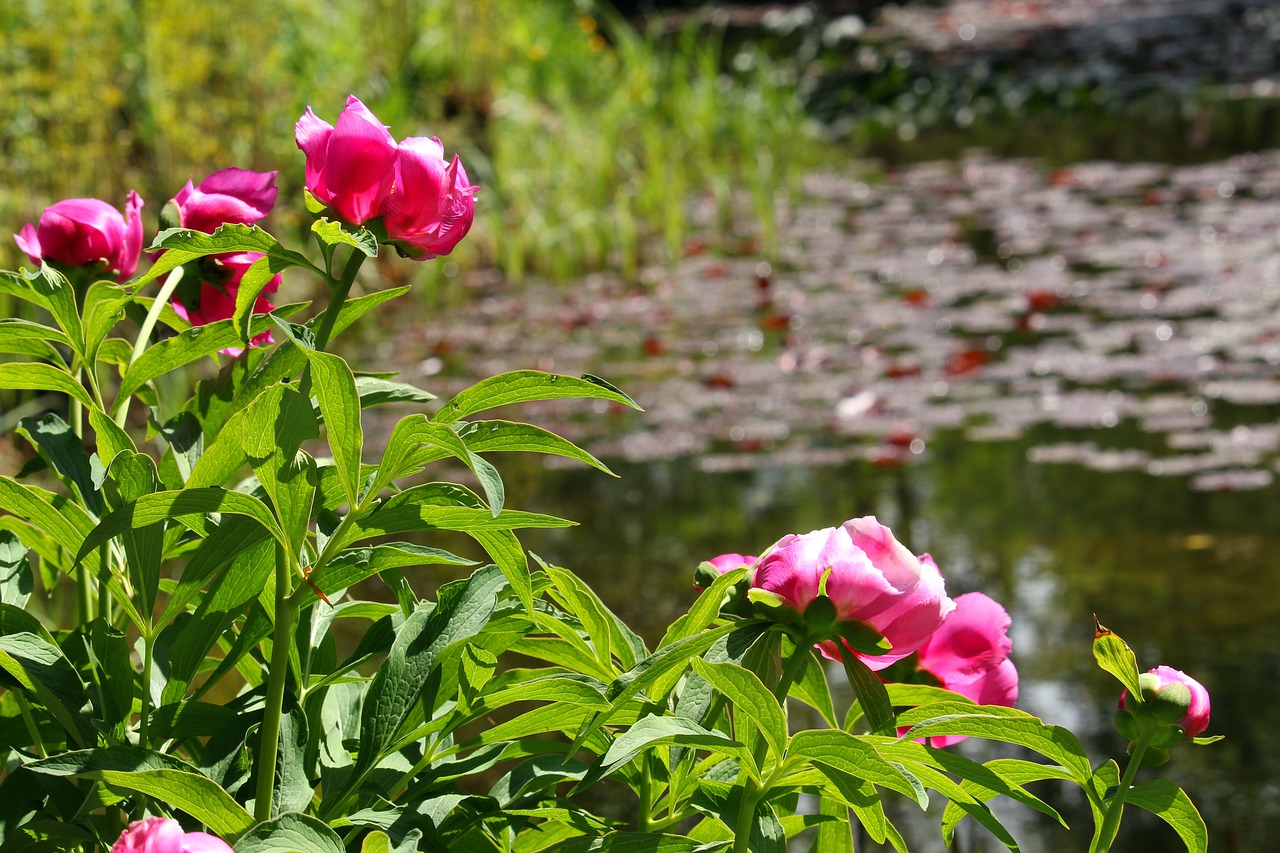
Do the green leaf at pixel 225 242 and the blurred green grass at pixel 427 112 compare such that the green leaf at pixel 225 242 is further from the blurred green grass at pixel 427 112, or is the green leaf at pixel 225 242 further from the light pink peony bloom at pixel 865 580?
the blurred green grass at pixel 427 112

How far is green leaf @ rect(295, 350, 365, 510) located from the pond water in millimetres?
1290

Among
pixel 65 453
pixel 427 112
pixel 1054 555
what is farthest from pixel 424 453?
pixel 427 112

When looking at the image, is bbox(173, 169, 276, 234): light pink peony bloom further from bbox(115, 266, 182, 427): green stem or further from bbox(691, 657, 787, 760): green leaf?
bbox(691, 657, 787, 760): green leaf

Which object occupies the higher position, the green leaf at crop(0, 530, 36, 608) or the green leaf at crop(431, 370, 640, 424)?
the green leaf at crop(431, 370, 640, 424)

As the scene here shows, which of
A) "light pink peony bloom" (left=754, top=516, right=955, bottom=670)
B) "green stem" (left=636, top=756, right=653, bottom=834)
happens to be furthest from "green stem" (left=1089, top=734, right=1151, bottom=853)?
"green stem" (left=636, top=756, right=653, bottom=834)

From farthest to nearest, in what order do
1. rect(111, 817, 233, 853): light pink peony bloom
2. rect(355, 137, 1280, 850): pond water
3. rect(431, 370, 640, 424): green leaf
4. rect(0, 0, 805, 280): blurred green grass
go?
rect(0, 0, 805, 280): blurred green grass, rect(355, 137, 1280, 850): pond water, rect(431, 370, 640, 424): green leaf, rect(111, 817, 233, 853): light pink peony bloom

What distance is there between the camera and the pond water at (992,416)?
2.40 m

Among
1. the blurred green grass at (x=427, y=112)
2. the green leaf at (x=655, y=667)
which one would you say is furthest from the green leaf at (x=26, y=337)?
the blurred green grass at (x=427, y=112)

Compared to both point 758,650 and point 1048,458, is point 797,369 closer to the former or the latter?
point 1048,458

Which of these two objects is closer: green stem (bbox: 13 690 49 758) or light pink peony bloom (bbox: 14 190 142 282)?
green stem (bbox: 13 690 49 758)

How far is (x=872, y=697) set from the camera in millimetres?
643

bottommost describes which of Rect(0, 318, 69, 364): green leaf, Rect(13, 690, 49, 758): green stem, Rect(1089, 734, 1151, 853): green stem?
Rect(1089, 734, 1151, 853): green stem

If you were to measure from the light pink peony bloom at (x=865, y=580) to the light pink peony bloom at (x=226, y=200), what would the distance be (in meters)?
0.39

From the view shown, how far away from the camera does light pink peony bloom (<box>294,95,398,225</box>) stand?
27.0 inches
